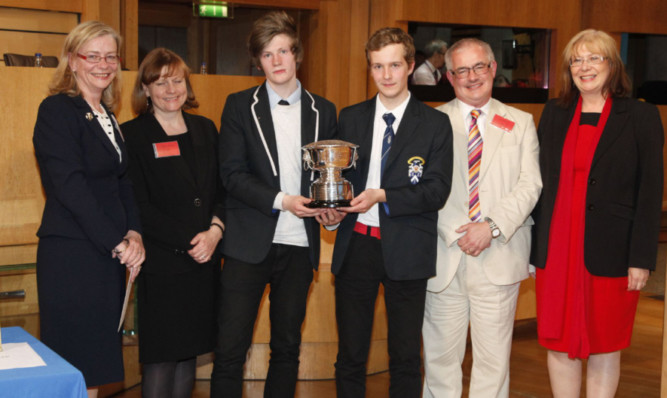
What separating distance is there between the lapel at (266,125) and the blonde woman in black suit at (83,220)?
55 centimetres

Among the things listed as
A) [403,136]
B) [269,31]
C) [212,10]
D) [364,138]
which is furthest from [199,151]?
[212,10]

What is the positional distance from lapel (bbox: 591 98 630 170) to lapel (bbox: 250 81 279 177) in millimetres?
1312

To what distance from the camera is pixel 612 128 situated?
3.04 meters

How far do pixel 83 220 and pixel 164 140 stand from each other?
522mm

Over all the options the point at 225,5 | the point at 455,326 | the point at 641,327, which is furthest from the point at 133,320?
the point at 225,5

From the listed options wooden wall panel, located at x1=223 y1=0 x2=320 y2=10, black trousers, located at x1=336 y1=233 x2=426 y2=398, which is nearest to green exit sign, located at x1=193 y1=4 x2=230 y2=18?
wooden wall panel, located at x1=223 y1=0 x2=320 y2=10

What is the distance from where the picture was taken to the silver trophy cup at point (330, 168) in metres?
2.72

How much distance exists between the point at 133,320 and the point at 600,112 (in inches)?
92.1

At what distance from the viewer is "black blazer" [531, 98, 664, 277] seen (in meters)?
3.02

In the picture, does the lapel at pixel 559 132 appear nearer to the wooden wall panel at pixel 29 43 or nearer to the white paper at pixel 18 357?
the white paper at pixel 18 357

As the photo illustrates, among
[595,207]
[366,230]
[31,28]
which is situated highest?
[31,28]

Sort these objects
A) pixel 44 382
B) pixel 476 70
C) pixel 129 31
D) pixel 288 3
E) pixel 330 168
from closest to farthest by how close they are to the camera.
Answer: pixel 44 382
pixel 330 168
pixel 476 70
pixel 129 31
pixel 288 3

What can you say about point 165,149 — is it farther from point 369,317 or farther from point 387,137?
point 369,317

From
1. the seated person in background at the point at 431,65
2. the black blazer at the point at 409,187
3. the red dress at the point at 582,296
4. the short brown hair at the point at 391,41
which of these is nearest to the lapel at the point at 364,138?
the black blazer at the point at 409,187
